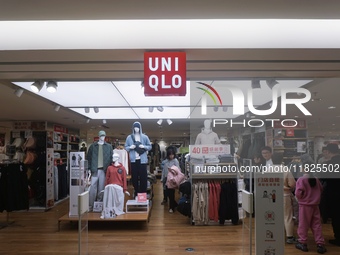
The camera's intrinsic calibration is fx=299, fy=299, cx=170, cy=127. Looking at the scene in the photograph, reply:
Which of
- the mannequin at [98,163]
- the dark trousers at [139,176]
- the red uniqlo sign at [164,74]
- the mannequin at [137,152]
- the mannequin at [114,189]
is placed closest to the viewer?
the red uniqlo sign at [164,74]

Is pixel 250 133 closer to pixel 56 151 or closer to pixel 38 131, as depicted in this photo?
pixel 38 131

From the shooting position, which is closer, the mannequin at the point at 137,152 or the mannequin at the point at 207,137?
the mannequin at the point at 207,137

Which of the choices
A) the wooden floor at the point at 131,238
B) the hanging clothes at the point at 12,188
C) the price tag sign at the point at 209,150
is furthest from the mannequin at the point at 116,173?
the hanging clothes at the point at 12,188

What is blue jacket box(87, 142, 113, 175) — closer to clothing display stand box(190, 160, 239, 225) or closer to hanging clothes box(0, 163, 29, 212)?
hanging clothes box(0, 163, 29, 212)

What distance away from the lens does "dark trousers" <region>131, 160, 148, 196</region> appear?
6289mm

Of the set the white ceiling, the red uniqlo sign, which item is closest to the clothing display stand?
the white ceiling

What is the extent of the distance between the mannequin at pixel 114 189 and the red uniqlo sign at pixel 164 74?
3.57 m

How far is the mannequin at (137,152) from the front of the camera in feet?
20.1

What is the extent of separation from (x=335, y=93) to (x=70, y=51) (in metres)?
4.47

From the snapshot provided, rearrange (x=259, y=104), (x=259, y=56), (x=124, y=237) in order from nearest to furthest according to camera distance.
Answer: (x=259, y=56), (x=259, y=104), (x=124, y=237)

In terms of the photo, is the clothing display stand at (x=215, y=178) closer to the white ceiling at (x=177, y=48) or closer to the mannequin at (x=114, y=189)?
the mannequin at (x=114, y=189)

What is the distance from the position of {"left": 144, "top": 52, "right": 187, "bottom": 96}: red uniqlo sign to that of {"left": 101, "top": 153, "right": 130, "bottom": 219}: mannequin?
3574 mm

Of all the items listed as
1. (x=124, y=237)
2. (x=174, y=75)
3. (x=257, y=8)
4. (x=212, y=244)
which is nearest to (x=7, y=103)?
(x=124, y=237)

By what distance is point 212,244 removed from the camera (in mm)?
5008
